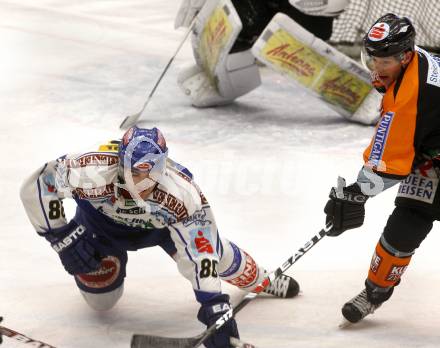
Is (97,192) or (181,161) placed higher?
(97,192)

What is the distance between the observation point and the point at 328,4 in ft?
18.1

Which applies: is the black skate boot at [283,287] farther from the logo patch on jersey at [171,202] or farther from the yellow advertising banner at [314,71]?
the yellow advertising banner at [314,71]

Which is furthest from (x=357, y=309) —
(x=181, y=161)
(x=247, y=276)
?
(x=181, y=161)

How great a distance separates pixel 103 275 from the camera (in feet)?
11.1

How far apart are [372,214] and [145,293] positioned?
127 cm

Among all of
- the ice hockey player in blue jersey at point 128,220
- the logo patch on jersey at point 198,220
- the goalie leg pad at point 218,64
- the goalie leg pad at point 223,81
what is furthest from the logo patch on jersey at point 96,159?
the goalie leg pad at point 223,81

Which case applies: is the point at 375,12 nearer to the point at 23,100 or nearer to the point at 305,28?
the point at 305,28

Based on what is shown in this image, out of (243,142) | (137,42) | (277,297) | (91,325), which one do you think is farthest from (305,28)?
(91,325)

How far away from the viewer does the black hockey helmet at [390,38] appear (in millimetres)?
2998

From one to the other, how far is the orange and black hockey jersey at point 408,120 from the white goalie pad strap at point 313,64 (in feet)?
8.60

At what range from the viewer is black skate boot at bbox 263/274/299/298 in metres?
3.60

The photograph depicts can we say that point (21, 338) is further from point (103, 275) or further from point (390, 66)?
point (390, 66)

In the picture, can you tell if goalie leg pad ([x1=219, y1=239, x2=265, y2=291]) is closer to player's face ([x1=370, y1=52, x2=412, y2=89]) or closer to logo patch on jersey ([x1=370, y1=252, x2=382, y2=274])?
logo patch on jersey ([x1=370, y1=252, x2=382, y2=274])

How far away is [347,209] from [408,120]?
409 millimetres
